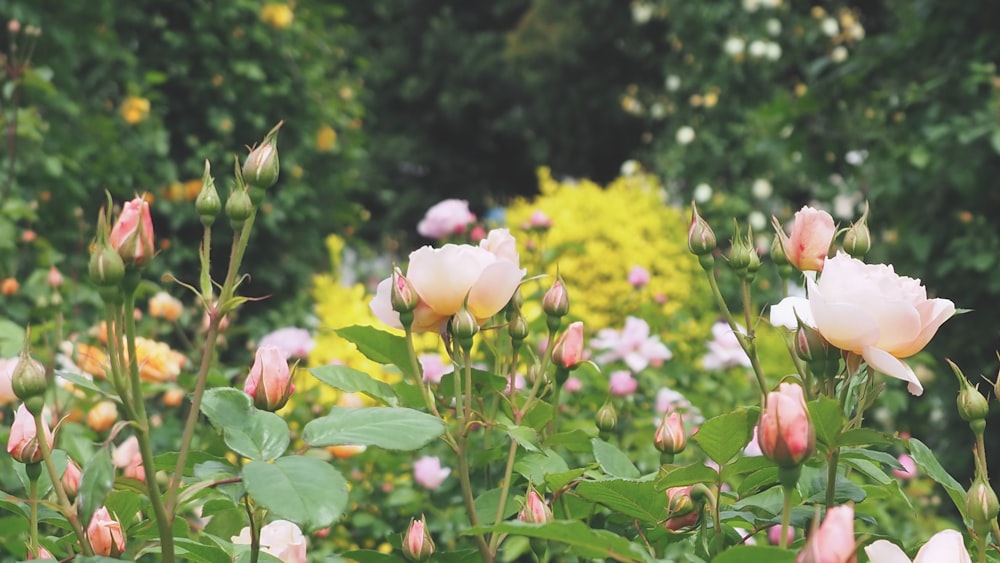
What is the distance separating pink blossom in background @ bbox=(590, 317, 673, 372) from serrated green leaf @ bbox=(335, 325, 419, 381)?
0.98m

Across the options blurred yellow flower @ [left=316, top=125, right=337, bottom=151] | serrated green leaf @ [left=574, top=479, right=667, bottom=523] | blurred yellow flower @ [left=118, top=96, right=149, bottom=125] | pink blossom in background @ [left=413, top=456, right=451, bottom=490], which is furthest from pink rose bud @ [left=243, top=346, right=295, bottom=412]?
blurred yellow flower @ [left=316, top=125, right=337, bottom=151]

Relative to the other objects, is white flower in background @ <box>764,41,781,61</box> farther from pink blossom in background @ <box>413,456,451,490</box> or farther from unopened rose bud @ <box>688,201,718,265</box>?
unopened rose bud @ <box>688,201,718,265</box>

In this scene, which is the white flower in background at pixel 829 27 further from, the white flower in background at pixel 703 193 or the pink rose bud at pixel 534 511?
the pink rose bud at pixel 534 511

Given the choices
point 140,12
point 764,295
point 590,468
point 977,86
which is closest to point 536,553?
point 590,468

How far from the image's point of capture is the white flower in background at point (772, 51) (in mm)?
5594

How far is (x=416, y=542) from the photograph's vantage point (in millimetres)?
646

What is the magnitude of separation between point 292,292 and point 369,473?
2522 mm

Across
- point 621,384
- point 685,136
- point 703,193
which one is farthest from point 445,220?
point 685,136

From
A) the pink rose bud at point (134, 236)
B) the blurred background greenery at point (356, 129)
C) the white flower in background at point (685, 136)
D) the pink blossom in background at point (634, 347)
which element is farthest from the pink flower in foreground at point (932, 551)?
the white flower in background at point (685, 136)

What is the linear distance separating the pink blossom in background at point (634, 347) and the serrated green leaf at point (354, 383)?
97 centimetres

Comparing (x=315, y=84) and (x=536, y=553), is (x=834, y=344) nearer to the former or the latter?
(x=536, y=553)

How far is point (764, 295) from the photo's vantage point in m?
4.67

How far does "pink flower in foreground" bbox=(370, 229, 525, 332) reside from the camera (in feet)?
2.17

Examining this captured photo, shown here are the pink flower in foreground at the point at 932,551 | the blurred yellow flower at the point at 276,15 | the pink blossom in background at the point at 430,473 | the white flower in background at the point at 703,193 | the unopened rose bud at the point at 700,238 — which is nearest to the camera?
the pink flower in foreground at the point at 932,551
